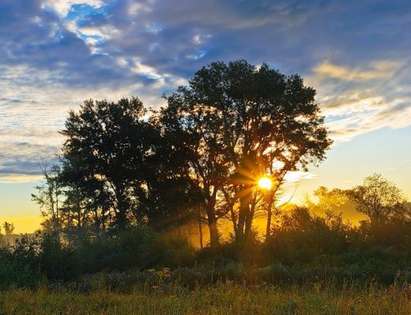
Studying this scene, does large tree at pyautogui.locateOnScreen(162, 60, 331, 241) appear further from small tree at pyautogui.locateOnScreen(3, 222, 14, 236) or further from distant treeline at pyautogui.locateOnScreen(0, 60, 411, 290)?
small tree at pyautogui.locateOnScreen(3, 222, 14, 236)

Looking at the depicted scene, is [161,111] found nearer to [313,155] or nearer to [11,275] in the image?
[313,155]

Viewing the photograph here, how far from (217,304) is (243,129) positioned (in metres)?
36.2

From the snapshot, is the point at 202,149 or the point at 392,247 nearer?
the point at 392,247

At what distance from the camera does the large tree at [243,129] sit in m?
47.8

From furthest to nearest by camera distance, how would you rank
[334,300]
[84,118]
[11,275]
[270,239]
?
[84,118] < [270,239] < [11,275] < [334,300]

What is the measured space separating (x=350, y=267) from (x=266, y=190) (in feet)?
96.9

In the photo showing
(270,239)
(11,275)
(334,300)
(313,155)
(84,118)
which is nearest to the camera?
(334,300)

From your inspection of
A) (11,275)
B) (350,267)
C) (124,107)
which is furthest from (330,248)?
(124,107)

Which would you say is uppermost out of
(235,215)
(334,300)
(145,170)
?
(145,170)

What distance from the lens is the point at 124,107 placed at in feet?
179

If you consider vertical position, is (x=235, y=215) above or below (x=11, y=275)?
above

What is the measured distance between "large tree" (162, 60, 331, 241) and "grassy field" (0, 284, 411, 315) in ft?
110

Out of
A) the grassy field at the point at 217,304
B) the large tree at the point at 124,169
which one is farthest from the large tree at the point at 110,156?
the grassy field at the point at 217,304

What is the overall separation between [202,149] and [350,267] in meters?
30.2
